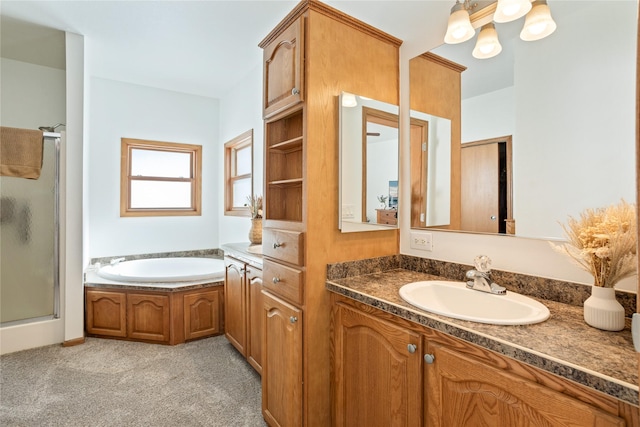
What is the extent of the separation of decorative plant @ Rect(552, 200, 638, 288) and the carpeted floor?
5.97ft

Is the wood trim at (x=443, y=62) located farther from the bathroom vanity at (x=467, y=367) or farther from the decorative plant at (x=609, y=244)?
the bathroom vanity at (x=467, y=367)

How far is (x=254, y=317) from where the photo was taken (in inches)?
88.0

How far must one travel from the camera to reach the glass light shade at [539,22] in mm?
1279

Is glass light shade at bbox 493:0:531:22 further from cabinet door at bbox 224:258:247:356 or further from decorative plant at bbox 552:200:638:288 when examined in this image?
cabinet door at bbox 224:258:247:356

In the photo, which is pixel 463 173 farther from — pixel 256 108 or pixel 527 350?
pixel 256 108

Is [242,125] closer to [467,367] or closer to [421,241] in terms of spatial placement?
[421,241]

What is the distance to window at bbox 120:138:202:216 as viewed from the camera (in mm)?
3848

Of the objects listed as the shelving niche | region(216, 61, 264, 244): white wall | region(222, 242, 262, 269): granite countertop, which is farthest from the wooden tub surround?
the shelving niche

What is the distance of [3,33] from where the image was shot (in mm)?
2676

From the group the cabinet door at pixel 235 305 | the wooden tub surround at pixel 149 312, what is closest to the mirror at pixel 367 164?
the cabinet door at pixel 235 305

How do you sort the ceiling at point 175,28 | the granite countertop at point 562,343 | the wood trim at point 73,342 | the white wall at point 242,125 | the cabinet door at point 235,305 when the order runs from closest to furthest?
the granite countertop at point 562,343 < the ceiling at point 175,28 < the cabinet door at point 235,305 < the wood trim at point 73,342 < the white wall at point 242,125

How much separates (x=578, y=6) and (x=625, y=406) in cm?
141

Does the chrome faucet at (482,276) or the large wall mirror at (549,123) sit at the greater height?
the large wall mirror at (549,123)

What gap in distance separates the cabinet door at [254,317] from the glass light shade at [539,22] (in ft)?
6.45
